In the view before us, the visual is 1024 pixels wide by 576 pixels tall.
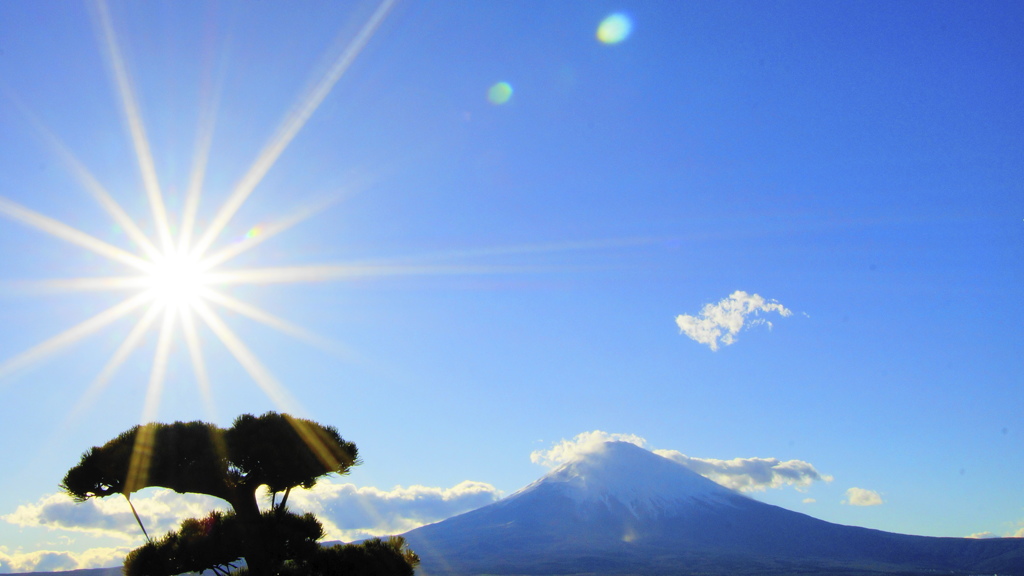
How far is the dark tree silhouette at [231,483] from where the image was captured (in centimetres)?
1834

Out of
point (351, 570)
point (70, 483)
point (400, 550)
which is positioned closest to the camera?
point (70, 483)

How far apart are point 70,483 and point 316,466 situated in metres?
6.83

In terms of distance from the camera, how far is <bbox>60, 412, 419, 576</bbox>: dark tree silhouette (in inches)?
722

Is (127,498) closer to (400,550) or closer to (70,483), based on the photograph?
(70,483)

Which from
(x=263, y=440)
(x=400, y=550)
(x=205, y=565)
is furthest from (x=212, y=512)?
(x=400, y=550)

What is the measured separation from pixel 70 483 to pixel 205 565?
4.55 metres

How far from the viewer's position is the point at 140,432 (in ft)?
62.0

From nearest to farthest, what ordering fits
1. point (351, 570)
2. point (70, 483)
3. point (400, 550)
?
point (70, 483) → point (351, 570) → point (400, 550)

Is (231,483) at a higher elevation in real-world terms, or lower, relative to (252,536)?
higher

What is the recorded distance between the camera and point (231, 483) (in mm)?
19375

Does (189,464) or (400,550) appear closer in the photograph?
(189,464)

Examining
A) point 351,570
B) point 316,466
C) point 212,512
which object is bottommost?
point 351,570

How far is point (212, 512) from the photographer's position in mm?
19750

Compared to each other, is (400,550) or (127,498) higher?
(127,498)
